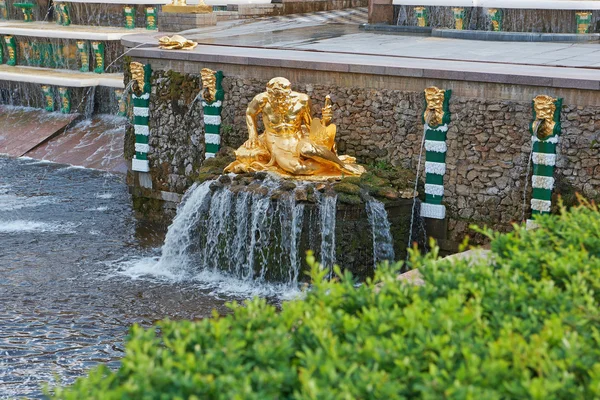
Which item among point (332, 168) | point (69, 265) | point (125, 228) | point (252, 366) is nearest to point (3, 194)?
point (125, 228)

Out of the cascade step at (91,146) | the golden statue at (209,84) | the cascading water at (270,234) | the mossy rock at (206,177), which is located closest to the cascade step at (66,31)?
the cascade step at (91,146)

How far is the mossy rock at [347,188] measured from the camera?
44.9ft

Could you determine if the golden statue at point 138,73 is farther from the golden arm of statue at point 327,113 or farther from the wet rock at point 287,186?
the wet rock at point 287,186

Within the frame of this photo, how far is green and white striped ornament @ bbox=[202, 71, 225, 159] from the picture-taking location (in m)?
16.3

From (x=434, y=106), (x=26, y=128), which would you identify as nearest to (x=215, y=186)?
(x=434, y=106)

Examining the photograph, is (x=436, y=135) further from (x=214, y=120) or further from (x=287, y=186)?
(x=214, y=120)

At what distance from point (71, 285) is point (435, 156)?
512 cm

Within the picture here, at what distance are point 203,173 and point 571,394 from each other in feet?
34.2

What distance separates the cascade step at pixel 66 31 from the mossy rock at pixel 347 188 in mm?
11076

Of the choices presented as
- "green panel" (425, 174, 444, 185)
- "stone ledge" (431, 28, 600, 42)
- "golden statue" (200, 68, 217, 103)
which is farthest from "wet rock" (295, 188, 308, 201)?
"stone ledge" (431, 28, 600, 42)

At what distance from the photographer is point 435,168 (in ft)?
47.1

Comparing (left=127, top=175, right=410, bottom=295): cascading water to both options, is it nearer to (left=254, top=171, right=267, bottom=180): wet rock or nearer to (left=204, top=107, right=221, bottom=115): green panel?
(left=254, top=171, right=267, bottom=180): wet rock

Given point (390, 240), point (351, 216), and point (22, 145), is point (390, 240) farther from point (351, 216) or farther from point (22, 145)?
point (22, 145)

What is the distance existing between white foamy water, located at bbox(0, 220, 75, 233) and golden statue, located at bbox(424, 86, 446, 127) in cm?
576
